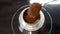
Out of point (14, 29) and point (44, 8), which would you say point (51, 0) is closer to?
point (44, 8)

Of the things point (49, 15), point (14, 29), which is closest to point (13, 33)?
point (14, 29)

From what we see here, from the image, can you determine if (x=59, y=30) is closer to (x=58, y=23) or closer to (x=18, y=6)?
(x=58, y=23)

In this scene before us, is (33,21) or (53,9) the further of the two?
(53,9)

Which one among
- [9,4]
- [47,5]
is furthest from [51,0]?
[9,4]

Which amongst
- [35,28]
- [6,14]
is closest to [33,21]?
[35,28]

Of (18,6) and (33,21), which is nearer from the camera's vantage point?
(33,21)

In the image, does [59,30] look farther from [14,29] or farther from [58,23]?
[14,29]
